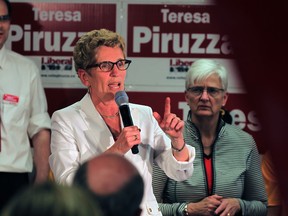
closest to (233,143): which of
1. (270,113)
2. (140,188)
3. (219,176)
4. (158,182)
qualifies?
(219,176)

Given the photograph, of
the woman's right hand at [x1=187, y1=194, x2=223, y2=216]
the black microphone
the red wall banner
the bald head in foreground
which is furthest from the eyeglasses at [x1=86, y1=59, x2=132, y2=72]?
the bald head in foreground

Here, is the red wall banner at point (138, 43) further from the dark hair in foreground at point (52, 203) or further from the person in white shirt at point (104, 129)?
the dark hair in foreground at point (52, 203)

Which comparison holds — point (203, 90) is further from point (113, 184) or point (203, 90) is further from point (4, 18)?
point (113, 184)

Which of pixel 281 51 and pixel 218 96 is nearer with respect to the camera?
pixel 281 51

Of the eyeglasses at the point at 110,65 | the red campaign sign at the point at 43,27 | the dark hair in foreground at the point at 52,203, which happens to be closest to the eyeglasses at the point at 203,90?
the red campaign sign at the point at 43,27

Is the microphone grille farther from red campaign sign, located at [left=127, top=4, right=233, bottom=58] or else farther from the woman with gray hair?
red campaign sign, located at [left=127, top=4, right=233, bottom=58]

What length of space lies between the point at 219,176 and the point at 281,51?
296 cm

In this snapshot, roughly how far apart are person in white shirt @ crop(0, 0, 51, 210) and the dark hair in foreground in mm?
3045

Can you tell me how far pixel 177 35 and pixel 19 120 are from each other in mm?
1220

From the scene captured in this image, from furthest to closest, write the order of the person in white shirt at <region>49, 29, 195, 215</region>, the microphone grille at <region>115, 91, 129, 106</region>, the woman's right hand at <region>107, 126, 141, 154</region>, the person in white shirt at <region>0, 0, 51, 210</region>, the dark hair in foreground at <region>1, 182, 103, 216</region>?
the person in white shirt at <region>0, 0, 51, 210</region>
the person in white shirt at <region>49, 29, 195, 215</region>
the microphone grille at <region>115, 91, 129, 106</region>
the woman's right hand at <region>107, 126, 141, 154</region>
the dark hair in foreground at <region>1, 182, 103, 216</region>

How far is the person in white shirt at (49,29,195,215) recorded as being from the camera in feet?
9.48

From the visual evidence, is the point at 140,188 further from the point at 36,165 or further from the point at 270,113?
the point at 36,165

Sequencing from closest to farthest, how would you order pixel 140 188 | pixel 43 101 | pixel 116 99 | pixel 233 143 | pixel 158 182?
pixel 140 188 < pixel 116 99 < pixel 158 182 < pixel 233 143 < pixel 43 101

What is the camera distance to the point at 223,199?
368cm
